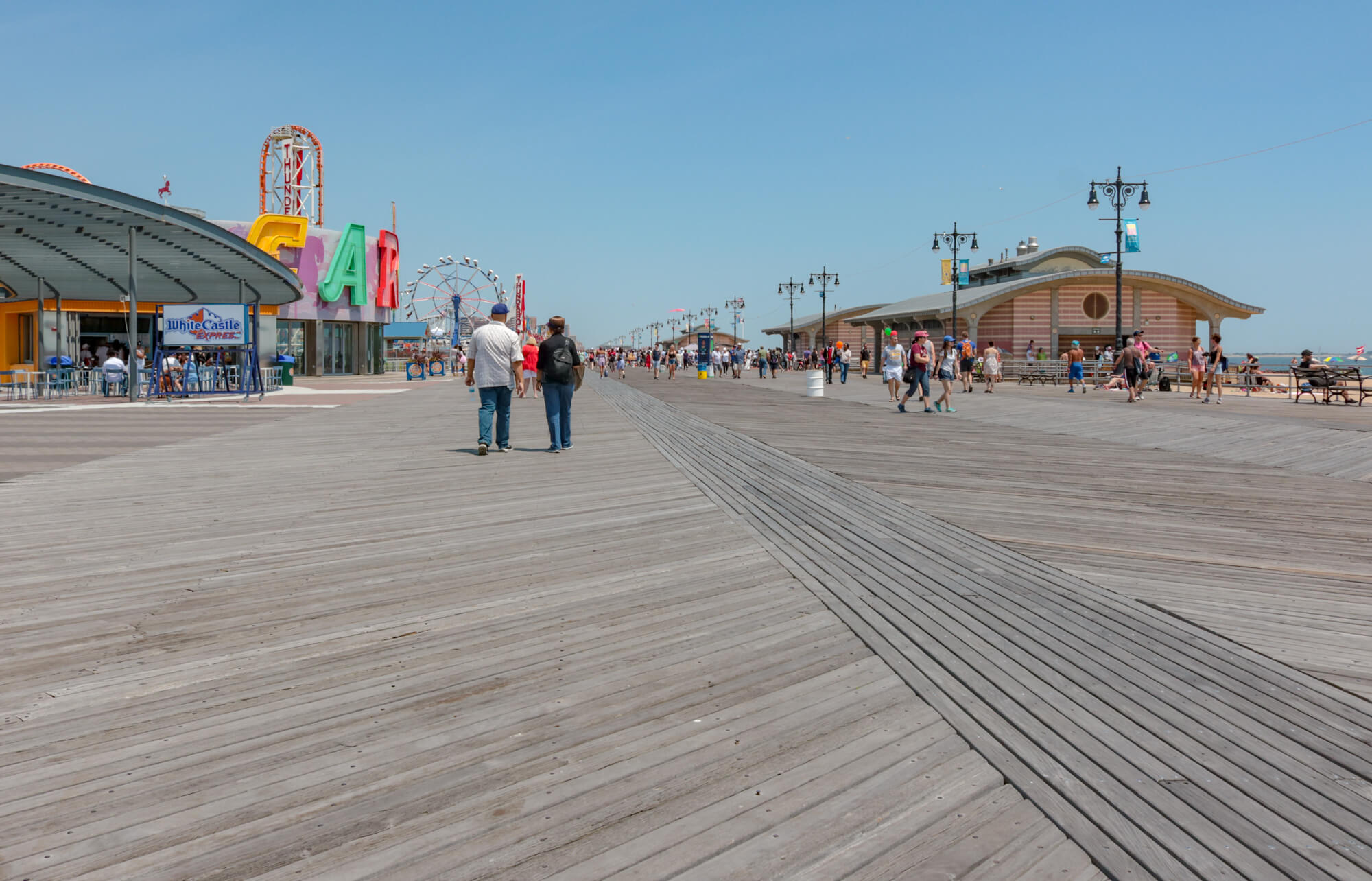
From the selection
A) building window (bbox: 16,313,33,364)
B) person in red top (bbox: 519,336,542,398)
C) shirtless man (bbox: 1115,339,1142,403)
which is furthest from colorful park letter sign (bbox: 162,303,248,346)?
building window (bbox: 16,313,33,364)

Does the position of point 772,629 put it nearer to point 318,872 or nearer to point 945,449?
point 318,872

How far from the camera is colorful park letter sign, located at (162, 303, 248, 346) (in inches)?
982

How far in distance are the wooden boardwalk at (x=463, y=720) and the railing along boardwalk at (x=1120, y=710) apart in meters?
0.14

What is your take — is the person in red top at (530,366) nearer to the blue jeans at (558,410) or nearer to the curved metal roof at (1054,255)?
the blue jeans at (558,410)

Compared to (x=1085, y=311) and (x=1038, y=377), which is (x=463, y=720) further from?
(x=1085, y=311)

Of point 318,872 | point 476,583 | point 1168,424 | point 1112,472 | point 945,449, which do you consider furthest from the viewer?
point 1168,424

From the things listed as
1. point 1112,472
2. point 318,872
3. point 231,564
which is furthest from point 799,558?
point 1112,472

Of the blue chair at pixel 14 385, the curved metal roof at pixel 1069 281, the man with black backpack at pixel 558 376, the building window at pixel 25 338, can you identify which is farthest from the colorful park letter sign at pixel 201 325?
the curved metal roof at pixel 1069 281

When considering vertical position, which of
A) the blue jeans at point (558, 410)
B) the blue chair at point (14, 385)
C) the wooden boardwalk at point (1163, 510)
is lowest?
the wooden boardwalk at point (1163, 510)

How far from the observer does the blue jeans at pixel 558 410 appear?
12406 mm

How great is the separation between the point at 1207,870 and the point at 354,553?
16.5 ft

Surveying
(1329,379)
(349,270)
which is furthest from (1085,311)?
(349,270)

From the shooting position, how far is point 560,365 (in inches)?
479

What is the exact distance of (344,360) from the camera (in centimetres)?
5397
